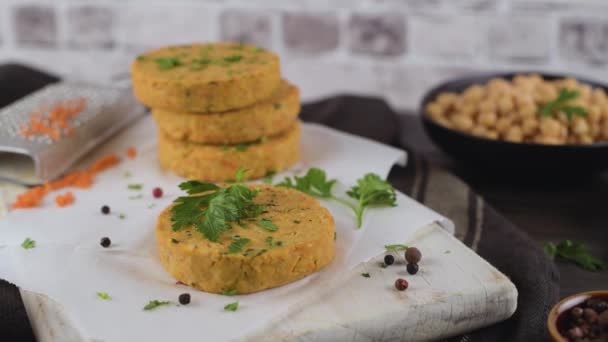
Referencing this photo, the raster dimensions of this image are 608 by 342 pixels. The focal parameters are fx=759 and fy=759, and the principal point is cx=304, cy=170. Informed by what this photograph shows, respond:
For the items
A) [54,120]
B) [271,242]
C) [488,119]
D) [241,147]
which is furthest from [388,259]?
[54,120]

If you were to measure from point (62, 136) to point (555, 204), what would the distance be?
2.08 meters

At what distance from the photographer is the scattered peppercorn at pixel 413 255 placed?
2.29 meters

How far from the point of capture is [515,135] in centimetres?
322

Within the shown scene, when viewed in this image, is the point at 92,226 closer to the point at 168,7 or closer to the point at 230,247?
the point at 230,247

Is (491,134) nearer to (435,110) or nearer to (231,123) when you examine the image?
(435,110)

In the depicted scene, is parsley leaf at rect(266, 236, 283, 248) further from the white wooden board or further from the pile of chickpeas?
the pile of chickpeas

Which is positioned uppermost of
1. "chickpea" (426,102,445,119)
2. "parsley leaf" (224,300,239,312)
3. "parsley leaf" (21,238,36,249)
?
"chickpea" (426,102,445,119)

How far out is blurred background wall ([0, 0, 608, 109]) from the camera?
4820mm

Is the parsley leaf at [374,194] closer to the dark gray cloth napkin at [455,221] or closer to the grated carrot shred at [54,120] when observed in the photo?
the dark gray cloth napkin at [455,221]

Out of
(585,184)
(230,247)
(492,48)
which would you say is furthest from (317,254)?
(492,48)

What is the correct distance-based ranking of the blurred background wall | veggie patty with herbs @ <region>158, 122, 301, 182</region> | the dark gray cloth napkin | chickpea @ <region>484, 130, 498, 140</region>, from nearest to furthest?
the dark gray cloth napkin
veggie patty with herbs @ <region>158, 122, 301, 182</region>
chickpea @ <region>484, 130, 498, 140</region>
the blurred background wall

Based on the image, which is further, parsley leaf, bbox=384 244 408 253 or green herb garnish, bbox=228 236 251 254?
parsley leaf, bbox=384 244 408 253

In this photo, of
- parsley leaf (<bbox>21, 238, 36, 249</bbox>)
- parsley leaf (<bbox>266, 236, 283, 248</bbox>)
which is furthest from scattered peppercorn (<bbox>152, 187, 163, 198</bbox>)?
parsley leaf (<bbox>266, 236, 283, 248</bbox>)

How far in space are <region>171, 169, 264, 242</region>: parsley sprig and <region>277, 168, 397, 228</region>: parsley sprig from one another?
0.36 meters
